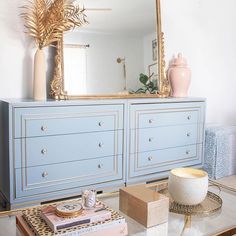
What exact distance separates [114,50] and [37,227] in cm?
170

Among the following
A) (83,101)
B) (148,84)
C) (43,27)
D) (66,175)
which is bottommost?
(66,175)

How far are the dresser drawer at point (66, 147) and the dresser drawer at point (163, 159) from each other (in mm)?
187

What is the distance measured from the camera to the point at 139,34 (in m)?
2.62

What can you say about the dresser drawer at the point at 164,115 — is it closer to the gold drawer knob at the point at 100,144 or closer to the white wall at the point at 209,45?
the gold drawer knob at the point at 100,144

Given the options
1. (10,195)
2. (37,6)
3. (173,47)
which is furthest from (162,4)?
(10,195)

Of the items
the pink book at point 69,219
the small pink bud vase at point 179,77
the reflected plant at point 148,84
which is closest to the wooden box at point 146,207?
the pink book at point 69,219

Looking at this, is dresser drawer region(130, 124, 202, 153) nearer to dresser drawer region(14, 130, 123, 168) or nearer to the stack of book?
dresser drawer region(14, 130, 123, 168)

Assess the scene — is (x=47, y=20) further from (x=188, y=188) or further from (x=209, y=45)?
(x=209, y=45)

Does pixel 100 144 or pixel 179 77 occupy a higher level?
pixel 179 77

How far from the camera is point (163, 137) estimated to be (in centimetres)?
250

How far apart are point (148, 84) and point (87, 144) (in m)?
0.83

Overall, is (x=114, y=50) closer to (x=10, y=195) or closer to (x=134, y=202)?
(x=10, y=195)

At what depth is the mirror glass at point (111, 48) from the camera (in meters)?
2.32

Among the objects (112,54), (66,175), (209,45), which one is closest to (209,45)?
(209,45)
